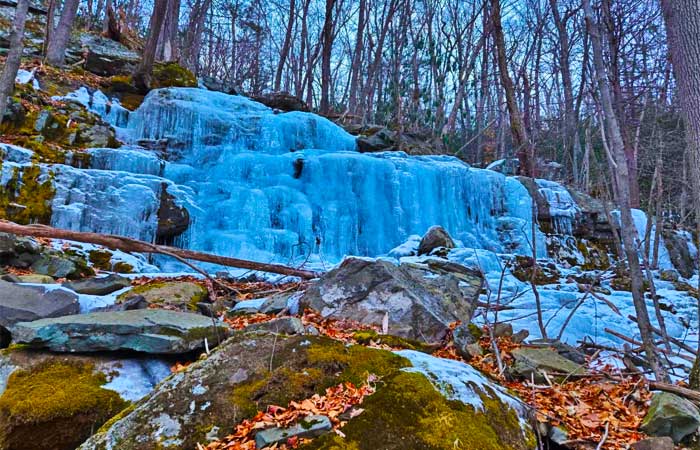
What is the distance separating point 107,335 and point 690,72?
383cm

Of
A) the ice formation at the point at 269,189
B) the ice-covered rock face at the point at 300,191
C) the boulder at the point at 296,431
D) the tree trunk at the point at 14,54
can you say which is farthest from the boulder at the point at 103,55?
the boulder at the point at 296,431

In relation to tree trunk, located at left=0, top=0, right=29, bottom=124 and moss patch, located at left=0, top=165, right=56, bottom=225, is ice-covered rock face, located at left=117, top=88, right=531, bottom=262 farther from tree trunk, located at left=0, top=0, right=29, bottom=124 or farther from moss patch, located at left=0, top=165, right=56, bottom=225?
tree trunk, located at left=0, top=0, right=29, bottom=124

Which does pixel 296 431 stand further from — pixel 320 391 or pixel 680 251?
pixel 680 251

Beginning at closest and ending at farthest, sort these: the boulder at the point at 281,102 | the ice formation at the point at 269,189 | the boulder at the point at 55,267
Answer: the boulder at the point at 55,267 → the ice formation at the point at 269,189 → the boulder at the point at 281,102

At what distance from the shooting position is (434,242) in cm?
782

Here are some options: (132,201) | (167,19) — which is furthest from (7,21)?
(132,201)

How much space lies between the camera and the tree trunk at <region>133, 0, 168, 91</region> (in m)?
10.4

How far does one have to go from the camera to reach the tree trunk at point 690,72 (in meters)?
2.63

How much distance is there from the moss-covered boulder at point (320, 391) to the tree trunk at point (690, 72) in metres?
1.94

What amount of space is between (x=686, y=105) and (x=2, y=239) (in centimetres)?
634

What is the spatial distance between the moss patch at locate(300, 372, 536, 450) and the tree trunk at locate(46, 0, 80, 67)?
1254 cm

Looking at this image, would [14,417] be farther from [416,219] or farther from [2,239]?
[416,219]

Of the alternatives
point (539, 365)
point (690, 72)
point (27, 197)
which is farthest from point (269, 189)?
point (690, 72)

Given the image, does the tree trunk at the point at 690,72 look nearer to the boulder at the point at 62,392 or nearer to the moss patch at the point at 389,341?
the moss patch at the point at 389,341
